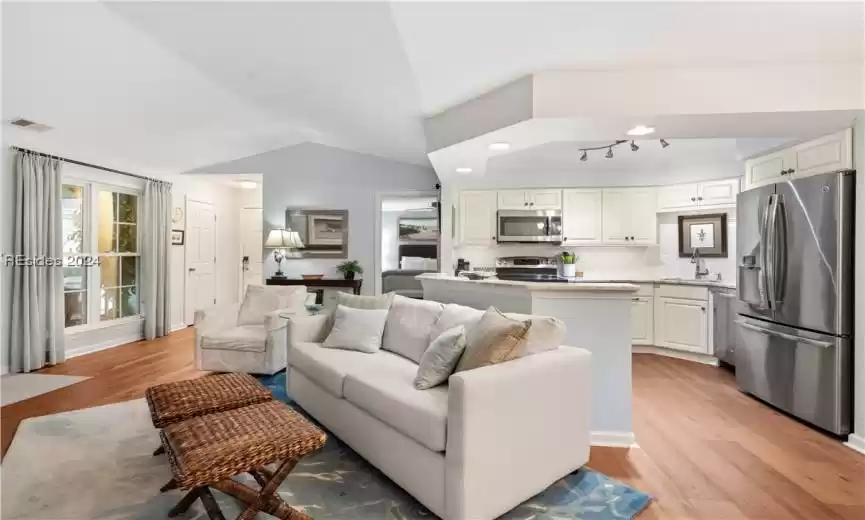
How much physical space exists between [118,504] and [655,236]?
5563 mm

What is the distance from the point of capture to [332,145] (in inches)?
247

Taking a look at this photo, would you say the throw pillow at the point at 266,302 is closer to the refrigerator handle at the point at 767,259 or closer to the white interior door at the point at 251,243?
the white interior door at the point at 251,243

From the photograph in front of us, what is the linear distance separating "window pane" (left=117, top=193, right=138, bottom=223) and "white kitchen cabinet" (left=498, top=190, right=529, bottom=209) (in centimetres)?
468

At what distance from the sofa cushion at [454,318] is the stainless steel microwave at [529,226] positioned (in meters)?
2.80

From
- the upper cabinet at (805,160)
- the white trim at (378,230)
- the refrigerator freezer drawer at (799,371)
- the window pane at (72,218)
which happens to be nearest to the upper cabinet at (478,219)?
the white trim at (378,230)

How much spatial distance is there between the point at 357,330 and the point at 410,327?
0.40 meters

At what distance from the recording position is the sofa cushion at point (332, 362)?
2670mm

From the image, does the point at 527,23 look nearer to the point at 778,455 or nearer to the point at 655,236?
the point at 778,455

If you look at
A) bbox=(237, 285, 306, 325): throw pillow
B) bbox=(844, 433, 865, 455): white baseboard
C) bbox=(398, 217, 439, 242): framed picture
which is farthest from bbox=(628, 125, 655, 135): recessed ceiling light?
bbox=(398, 217, 439, 242): framed picture

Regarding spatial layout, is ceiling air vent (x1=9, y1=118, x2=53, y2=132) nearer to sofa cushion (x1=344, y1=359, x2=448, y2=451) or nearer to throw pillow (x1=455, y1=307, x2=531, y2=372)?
sofa cushion (x1=344, y1=359, x2=448, y2=451)

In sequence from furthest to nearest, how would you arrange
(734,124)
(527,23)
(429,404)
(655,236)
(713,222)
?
1. (655,236)
2. (713,222)
3. (734,124)
4. (527,23)
5. (429,404)

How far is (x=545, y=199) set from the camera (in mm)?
5688

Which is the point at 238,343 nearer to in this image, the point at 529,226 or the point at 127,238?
the point at 127,238

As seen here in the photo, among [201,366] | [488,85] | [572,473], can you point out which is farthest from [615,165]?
[201,366]
